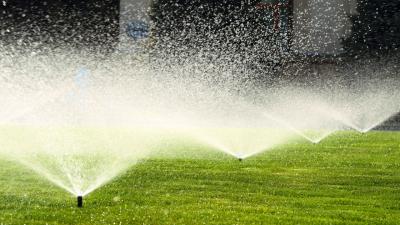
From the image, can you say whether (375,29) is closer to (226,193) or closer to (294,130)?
(294,130)

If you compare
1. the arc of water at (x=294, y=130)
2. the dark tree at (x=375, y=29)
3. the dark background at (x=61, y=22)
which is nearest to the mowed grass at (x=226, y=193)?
the arc of water at (x=294, y=130)

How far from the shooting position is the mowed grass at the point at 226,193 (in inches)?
251

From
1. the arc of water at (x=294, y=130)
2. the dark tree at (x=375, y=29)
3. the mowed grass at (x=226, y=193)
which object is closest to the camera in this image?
the mowed grass at (x=226, y=193)

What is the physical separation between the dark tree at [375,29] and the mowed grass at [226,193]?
551 inches

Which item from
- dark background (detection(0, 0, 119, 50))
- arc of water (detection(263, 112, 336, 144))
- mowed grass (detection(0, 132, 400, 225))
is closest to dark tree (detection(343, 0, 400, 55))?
arc of water (detection(263, 112, 336, 144))

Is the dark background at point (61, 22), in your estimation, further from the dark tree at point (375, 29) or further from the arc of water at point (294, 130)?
the dark tree at point (375, 29)

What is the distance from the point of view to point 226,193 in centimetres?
759

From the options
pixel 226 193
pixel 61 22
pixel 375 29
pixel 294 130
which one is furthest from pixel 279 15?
pixel 226 193

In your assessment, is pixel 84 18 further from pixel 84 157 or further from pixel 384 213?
pixel 384 213

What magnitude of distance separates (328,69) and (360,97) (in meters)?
2.05

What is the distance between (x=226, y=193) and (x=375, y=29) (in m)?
18.2

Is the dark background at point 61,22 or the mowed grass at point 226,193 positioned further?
the dark background at point 61,22

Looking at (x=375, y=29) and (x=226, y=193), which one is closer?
(x=226, y=193)

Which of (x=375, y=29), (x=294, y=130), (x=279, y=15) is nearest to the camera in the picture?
(x=294, y=130)
